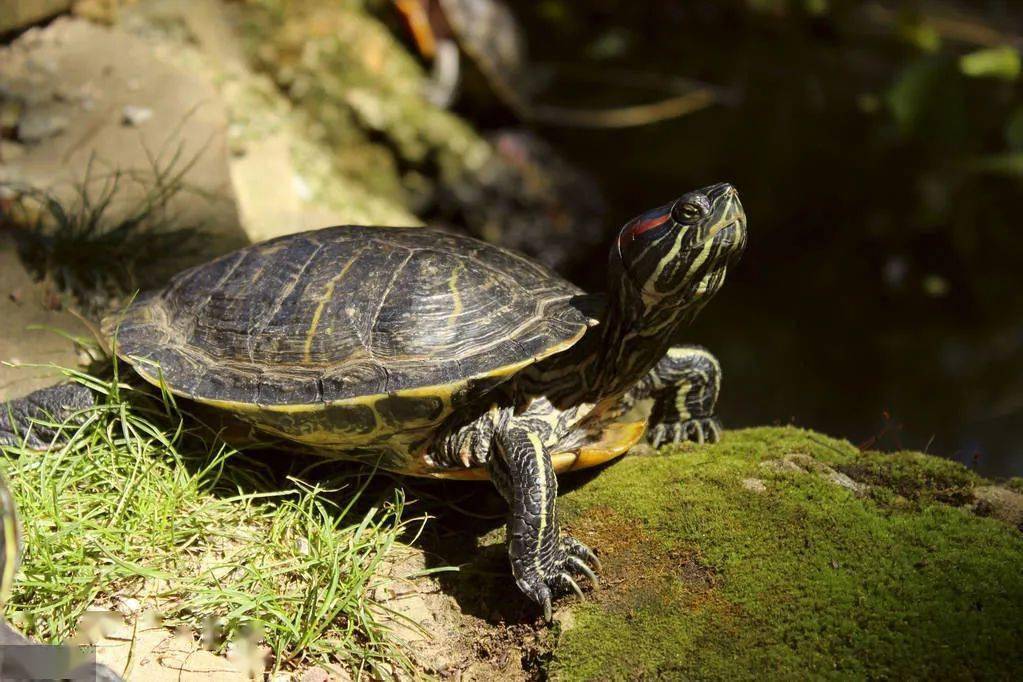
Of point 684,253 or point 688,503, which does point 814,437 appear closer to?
point 688,503

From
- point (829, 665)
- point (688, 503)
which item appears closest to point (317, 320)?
point (688, 503)

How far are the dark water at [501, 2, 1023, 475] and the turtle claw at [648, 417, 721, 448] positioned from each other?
118 cm

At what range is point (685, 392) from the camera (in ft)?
12.6

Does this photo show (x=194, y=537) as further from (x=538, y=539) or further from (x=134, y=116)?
(x=134, y=116)

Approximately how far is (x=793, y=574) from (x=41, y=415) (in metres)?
3.15

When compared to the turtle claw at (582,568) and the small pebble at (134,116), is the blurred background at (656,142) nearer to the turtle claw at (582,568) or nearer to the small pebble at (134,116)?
the small pebble at (134,116)

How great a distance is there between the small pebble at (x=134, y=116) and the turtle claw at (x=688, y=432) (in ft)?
13.7

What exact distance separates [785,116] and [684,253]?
757cm

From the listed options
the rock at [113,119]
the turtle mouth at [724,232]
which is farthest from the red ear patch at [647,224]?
the rock at [113,119]

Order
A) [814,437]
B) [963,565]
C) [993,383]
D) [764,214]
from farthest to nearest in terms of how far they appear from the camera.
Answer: [764,214] < [993,383] < [814,437] < [963,565]

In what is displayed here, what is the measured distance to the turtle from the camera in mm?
3090

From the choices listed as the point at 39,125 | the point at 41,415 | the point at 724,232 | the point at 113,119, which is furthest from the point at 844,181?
the point at 41,415

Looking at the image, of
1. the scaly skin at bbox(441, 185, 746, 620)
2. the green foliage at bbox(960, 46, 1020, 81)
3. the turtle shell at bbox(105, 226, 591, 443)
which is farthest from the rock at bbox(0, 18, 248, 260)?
the green foliage at bbox(960, 46, 1020, 81)

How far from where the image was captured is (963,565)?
287 centimetres
